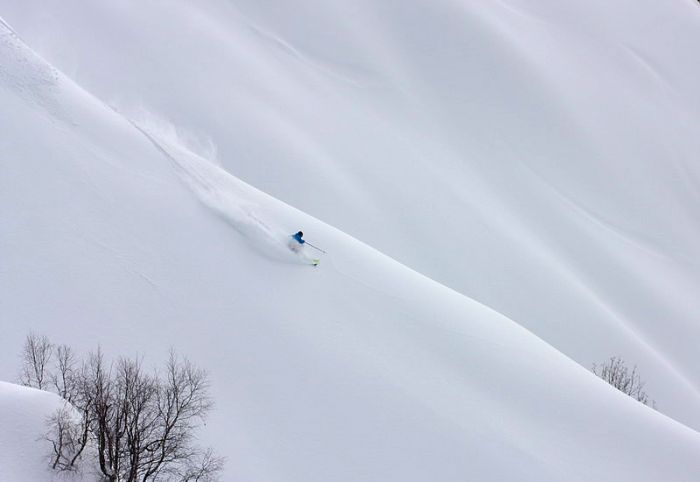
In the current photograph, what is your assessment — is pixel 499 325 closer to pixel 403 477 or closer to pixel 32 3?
pixel 403 477

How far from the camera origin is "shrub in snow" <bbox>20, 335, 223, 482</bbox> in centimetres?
1239

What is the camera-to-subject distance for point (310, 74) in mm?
33938

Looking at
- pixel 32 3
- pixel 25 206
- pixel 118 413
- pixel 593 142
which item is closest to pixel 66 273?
pixel 25 206

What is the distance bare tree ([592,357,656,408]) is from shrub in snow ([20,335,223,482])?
50.3ft

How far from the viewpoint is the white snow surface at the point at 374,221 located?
16594mm

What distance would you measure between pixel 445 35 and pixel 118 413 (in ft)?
99.4

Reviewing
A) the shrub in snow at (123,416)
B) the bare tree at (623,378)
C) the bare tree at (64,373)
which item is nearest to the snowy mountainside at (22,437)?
the shrub in snow at (123,416)

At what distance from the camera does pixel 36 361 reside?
15039mm

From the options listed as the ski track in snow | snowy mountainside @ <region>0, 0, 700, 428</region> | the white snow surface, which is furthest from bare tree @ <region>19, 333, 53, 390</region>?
snowy mountainside @ <region>0, 0, 700, 428</region>

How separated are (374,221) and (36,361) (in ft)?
50.7

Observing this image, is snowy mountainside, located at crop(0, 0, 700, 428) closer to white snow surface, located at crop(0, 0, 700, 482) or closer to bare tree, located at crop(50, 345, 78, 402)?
white snow surface, located at crop(0, 0, 700, 482)

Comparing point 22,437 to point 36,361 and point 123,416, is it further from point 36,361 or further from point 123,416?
point 36,361

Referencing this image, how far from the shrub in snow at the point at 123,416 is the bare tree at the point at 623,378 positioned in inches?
604

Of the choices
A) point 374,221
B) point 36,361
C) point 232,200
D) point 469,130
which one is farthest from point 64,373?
point 469,130
